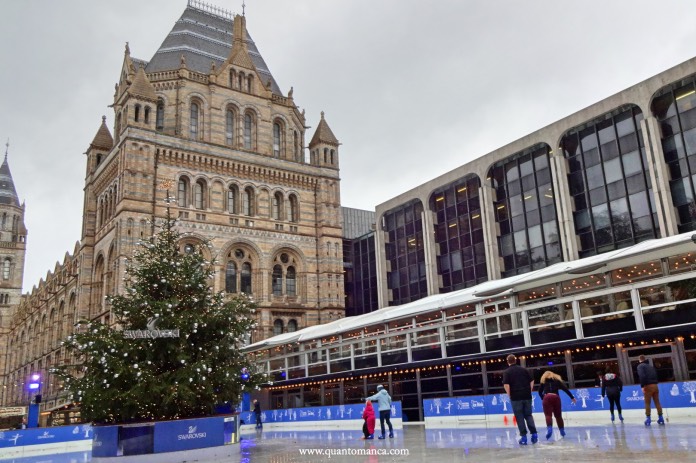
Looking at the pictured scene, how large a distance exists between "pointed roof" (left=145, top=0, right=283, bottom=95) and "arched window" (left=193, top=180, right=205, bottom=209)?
1174 centimetres

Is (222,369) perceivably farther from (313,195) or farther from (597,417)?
(313,195)

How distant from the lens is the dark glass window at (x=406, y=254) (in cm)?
5272

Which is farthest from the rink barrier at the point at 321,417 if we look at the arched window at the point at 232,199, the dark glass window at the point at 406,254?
the arched window at the point at 232,199

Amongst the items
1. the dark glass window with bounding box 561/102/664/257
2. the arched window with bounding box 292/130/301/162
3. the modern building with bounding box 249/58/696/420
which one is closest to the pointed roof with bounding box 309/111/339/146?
the arched window with bounding box 292/130/301/162

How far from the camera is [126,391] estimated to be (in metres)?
17.0

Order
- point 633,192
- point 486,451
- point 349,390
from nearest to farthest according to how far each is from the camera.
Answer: point 486,451, point 349,390, point 633,192

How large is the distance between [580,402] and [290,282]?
3705 centimetres

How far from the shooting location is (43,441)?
2553 centimetres

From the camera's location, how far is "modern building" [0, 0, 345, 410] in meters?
49.2

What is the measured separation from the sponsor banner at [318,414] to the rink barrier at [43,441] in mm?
7285

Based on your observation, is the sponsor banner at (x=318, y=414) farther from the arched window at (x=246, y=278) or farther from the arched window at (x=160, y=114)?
the arched window at (x=160, y=114)

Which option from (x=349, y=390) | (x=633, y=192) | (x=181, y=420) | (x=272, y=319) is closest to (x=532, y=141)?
(x=633, y=192)

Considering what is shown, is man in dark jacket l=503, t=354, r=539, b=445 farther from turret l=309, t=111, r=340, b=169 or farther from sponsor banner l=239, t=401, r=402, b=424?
turret l=309, t=111, r=340, b=169

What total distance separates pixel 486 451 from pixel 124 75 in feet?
184
